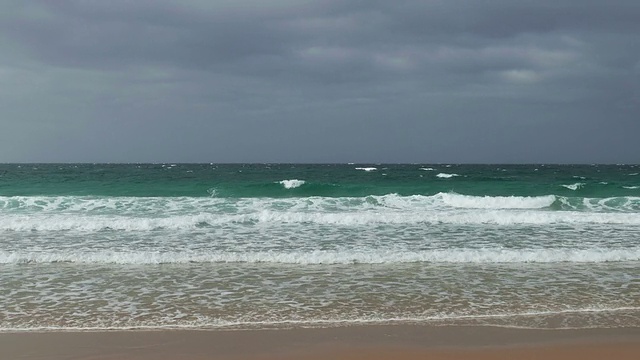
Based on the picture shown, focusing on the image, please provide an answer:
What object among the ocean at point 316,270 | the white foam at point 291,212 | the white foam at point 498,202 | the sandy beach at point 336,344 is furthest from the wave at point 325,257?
the white foam at point 498,202

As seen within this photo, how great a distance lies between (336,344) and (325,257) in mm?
5037

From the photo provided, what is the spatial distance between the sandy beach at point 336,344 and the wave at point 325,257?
14.5 ft

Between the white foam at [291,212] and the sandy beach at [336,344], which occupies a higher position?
the white foam at [291,212]

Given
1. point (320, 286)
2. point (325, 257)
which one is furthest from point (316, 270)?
point (320, 286)

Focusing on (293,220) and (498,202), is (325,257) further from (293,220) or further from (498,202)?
(498,202)

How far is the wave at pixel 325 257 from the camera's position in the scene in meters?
10.7

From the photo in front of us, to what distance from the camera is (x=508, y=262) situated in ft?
35.6

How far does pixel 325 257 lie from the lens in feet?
35.8

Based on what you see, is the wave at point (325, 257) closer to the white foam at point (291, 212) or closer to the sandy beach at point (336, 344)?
the sandy beach at point (336, 344)

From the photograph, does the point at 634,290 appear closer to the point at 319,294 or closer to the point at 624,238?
the point at 319,294

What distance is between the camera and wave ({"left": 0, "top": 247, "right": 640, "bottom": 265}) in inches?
422

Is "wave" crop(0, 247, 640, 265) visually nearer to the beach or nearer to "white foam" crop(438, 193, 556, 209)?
the beach

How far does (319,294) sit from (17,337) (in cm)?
390

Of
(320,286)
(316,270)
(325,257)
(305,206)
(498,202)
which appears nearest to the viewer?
(320,286)
